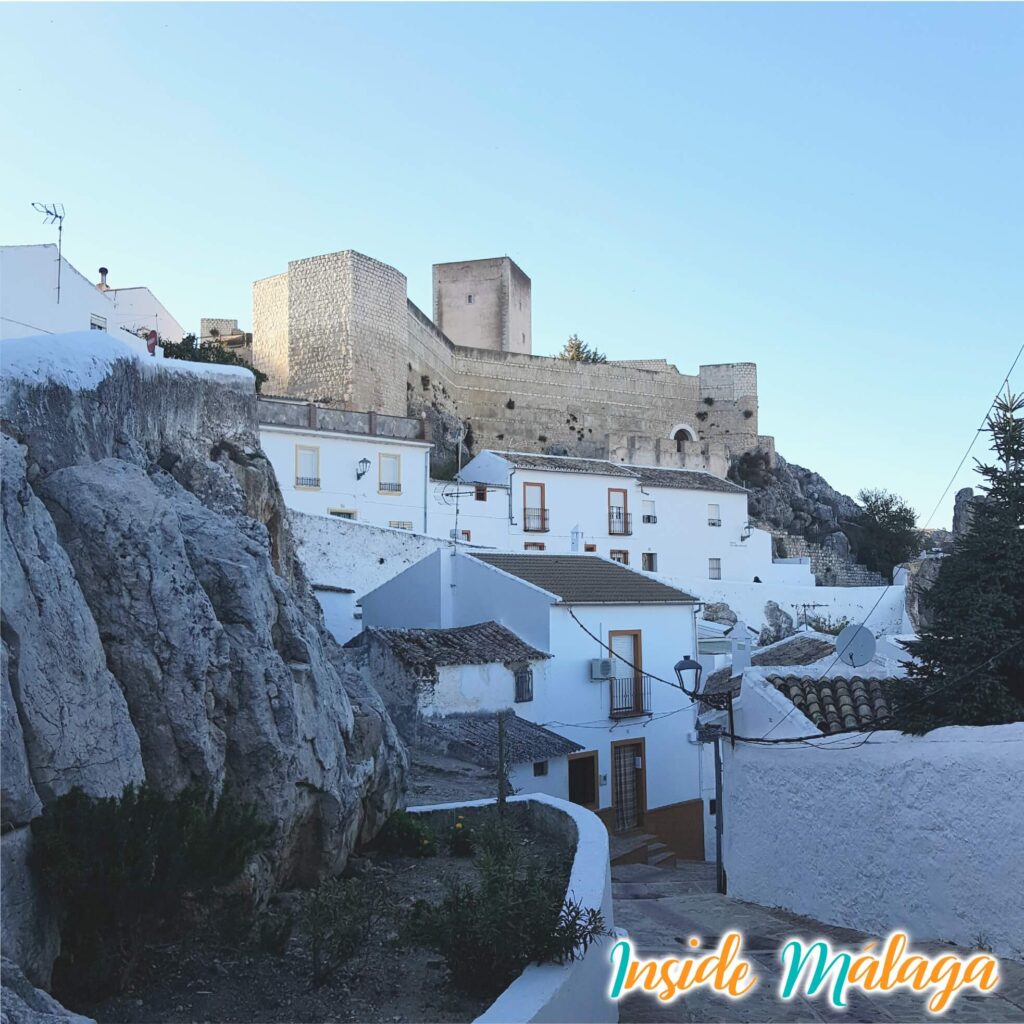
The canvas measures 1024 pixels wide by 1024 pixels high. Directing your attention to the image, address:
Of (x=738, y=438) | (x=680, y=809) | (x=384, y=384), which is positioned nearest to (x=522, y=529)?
(x=384, y=384)

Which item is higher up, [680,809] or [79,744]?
[79,744]

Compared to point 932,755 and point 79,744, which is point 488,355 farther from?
point 79,744

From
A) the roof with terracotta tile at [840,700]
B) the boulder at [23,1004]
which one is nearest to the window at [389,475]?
the roof with terracotta tile at [840,700]

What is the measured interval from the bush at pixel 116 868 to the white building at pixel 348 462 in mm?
22894

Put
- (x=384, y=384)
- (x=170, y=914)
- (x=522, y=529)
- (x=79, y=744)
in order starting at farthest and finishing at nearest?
(x=384, y=384), (x=522, y=529), (x=170, y=914), (x=79, y=744)

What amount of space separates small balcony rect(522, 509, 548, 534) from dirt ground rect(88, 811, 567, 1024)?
27797mm

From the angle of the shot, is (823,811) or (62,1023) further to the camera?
(823,811)

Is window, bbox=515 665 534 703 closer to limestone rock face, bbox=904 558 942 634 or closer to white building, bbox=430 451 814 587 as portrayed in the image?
white building, bbox=430 451 814 587

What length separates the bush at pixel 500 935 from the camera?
544 centimetres

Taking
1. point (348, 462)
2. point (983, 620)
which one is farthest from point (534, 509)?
point (983, 620)

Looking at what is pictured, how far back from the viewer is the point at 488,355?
4869cm

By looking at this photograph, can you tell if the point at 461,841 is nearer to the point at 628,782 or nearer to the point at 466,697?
the point at 466,697

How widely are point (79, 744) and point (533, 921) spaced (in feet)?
8.06

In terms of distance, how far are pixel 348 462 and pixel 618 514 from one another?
10809 mm
